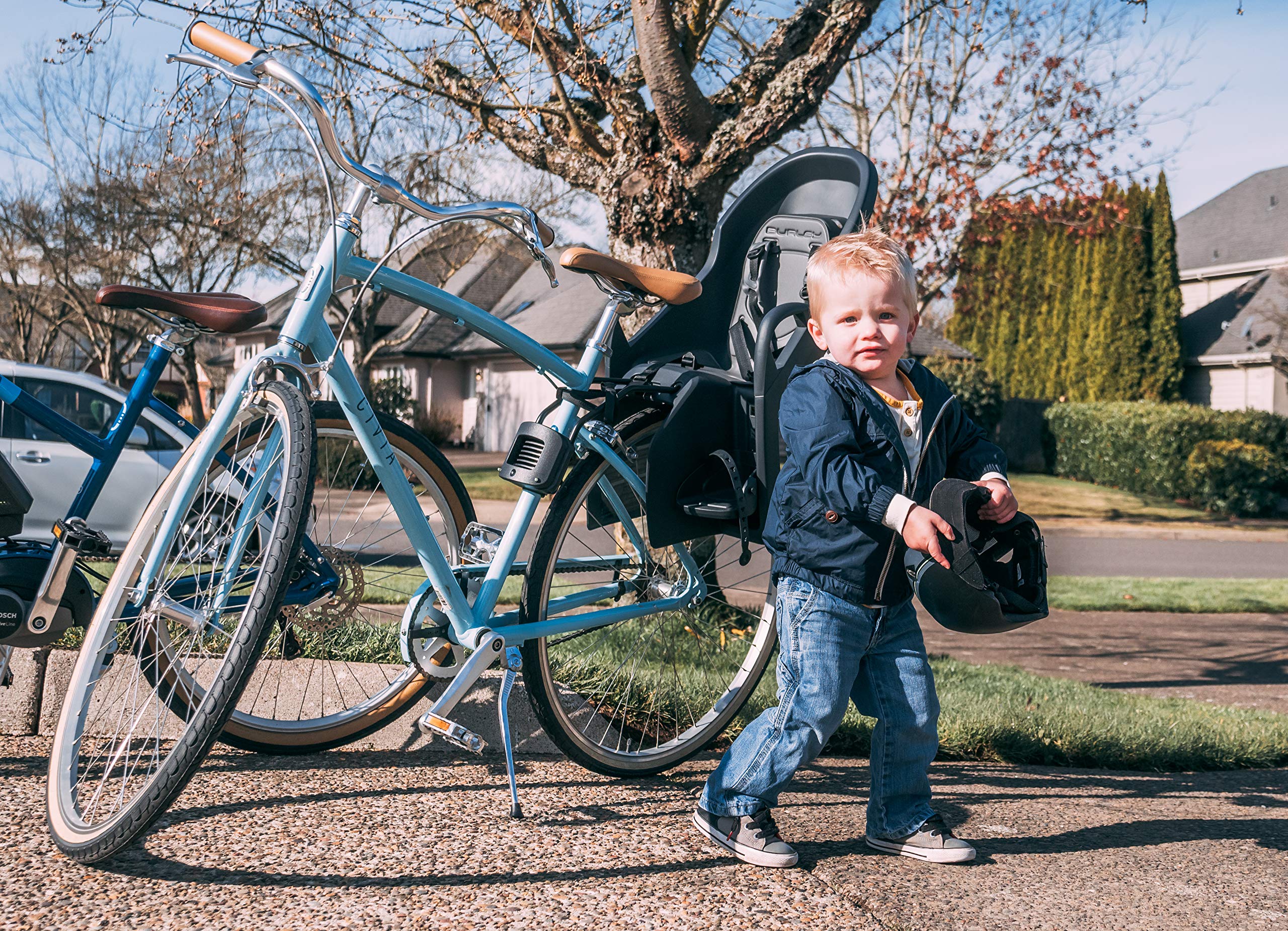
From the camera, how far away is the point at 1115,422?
946 inches

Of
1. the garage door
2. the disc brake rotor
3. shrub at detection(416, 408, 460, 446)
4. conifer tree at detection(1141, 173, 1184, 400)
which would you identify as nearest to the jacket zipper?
the disc brake rotor

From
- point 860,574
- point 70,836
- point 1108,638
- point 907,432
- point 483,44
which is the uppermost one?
point 483,44

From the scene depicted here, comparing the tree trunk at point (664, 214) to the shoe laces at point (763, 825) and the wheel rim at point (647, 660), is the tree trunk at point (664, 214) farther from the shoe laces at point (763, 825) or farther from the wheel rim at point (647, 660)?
the shoe laces at point (763, 825)

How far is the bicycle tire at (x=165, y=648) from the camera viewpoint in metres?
1.94

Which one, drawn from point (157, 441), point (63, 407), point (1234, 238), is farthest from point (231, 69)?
point (1234, 238)

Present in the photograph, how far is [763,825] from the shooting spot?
2377 mm

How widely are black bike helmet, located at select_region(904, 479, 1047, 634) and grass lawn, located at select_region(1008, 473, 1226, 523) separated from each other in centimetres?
1780

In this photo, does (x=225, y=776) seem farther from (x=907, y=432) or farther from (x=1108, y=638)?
(x=1108, y=638)

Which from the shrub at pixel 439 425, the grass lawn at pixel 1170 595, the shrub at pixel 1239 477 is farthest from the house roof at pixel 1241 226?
the grass lawn at pixel 1170 595

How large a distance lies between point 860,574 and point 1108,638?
6022mm

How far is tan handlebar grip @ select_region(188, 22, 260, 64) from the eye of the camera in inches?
92.4

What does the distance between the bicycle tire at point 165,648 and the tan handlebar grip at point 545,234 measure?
78 cm

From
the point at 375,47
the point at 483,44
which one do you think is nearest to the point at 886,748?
the point at 483,44

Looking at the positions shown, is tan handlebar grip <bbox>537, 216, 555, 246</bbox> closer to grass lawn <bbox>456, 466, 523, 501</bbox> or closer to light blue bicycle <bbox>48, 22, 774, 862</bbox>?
light blue bicycle <bbox>48, 22, 774, 862</bbox>
